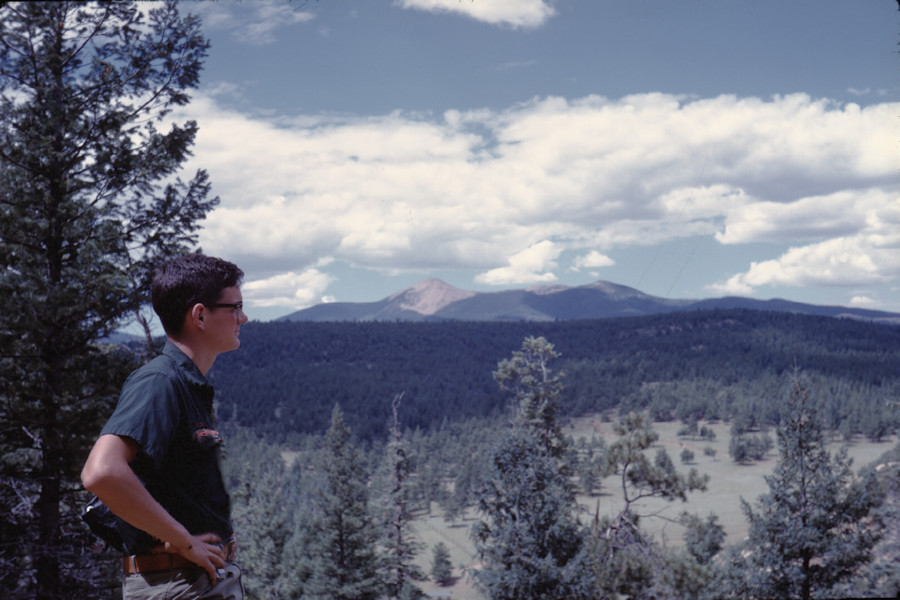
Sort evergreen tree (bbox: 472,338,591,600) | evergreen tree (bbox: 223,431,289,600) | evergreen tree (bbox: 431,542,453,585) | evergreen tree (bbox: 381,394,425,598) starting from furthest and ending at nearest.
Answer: evergreen tree (bbox: 431,542,453,585) → evergreen tree (bbox: 223,431,289,600) → evergreen tree (bbox: 381,394,425,598) → evergreen tree (bbox: 472,338,591,600)

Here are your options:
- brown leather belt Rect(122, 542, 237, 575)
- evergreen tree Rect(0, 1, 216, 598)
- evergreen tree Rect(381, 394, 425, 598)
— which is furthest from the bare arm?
evergreen tree Rect(381, 394, 425, 598)

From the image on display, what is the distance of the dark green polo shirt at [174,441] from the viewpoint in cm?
214

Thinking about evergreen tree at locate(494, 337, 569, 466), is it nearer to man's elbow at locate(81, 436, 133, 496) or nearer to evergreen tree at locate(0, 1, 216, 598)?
evergreen tree at locate(0, 1, 216, 598)

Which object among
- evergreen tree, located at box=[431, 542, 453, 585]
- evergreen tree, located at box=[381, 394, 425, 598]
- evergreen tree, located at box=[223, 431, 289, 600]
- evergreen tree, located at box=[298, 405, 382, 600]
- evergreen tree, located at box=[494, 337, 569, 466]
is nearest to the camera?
evergreen tree, located at box=[494, 337, 569, 466]

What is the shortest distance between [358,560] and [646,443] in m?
15.7

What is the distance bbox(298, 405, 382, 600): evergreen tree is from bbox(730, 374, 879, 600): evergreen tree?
17.1 metres

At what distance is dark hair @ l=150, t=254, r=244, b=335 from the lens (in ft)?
8.25

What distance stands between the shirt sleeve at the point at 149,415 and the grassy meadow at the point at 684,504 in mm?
53692

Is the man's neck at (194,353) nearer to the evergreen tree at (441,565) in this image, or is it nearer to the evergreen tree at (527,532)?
the evergreen tree at (527,532)

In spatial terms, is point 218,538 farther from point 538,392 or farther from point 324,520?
point 324,520

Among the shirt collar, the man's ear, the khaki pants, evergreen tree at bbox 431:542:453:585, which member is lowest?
evergreen tree at bbox 431:542:453:585

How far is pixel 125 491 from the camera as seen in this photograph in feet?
6.57

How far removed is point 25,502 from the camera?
788cm

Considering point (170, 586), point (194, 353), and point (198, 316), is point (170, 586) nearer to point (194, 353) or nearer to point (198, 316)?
point (194, 353)
